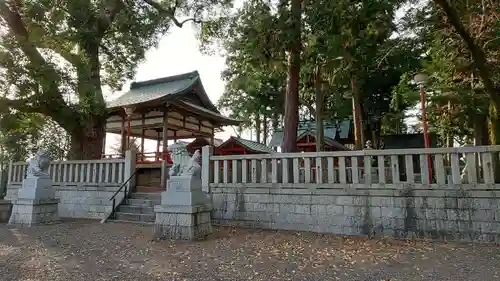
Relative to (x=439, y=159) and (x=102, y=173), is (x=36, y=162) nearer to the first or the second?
(x=102, y=173)

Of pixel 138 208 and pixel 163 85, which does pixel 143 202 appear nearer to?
pixel 138 208

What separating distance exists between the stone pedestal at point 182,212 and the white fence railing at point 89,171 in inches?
141

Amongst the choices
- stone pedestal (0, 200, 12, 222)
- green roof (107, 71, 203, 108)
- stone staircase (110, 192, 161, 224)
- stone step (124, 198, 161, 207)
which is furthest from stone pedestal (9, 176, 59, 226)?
green roof (107, 71, 203, 108)

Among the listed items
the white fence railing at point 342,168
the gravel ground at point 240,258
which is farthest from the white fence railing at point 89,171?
the white fence railing at point 342,168

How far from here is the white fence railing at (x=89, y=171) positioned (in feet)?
32.3

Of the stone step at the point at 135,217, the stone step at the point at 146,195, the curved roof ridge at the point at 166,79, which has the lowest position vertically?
the stone step at the point at 135,217

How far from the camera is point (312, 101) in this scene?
22156 millimetres

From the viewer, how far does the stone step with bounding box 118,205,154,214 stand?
8727 millimetres

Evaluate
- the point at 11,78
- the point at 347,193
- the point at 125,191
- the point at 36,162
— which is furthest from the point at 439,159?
the point at 11,78

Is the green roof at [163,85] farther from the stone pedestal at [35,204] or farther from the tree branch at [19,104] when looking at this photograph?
the stone pedestal at [35,204]

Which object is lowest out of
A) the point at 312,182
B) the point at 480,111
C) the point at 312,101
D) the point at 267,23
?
the point at 312,182

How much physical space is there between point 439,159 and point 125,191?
762 centimetres

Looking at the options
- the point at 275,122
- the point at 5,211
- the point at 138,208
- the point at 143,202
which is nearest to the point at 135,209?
the point at 138,208

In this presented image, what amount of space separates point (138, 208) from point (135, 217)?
0.37 meters
